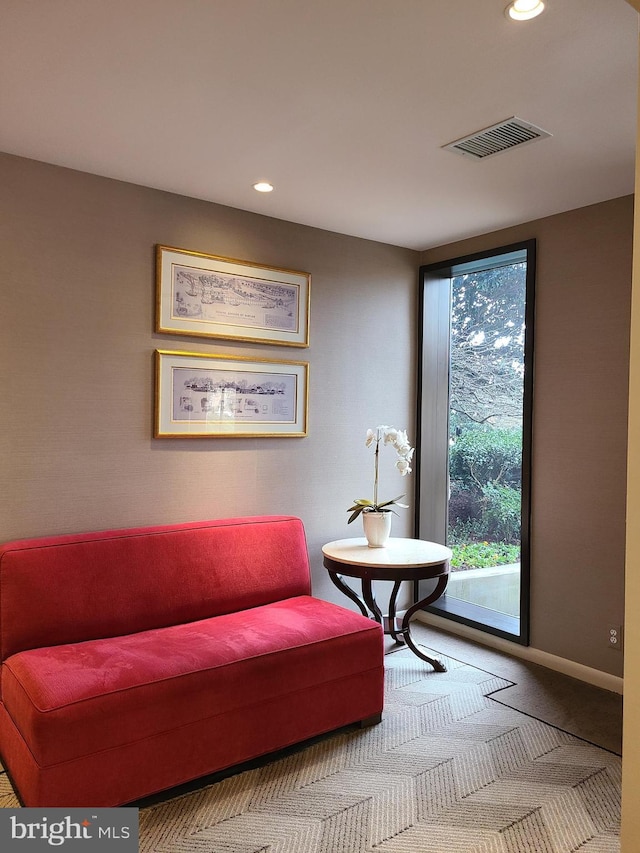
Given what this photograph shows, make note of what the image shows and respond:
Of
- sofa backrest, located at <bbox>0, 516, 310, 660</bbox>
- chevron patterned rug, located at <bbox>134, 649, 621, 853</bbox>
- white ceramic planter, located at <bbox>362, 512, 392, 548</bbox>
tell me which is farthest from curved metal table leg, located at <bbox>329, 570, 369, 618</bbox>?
chevron patterned rug, located at <bbox>134, 649, 621, 853</bbox>

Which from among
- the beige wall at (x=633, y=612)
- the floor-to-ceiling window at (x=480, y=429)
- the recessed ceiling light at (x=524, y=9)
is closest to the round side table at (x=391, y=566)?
the floor-to-ceiling window at (x=480, y=429)

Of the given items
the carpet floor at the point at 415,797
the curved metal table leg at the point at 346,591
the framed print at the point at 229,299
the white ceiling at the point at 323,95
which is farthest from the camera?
the curved metal table leg at the point at 346,591

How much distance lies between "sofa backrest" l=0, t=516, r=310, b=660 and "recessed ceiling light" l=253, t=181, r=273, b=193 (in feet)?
5.47

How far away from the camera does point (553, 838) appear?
2.14m

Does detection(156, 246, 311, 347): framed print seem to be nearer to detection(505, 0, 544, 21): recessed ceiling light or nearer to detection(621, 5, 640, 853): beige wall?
detection(505, 0, 544, 21): recessed ceiling light

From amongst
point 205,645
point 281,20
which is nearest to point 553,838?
point 205,645

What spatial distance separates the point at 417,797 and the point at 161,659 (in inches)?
41.9

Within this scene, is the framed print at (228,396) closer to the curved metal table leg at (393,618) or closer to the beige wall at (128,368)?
the beige wall at (128,368)

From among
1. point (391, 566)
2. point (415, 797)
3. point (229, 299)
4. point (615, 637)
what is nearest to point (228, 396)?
point (229, 299)

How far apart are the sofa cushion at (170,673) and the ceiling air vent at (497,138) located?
2.10 meters

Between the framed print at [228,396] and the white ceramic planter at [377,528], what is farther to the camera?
the white ceramic planter at [377,528]

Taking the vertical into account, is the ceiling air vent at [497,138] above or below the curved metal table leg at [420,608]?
above

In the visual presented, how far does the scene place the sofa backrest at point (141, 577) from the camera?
103 inches

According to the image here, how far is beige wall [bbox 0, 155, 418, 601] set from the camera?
2.86 m
